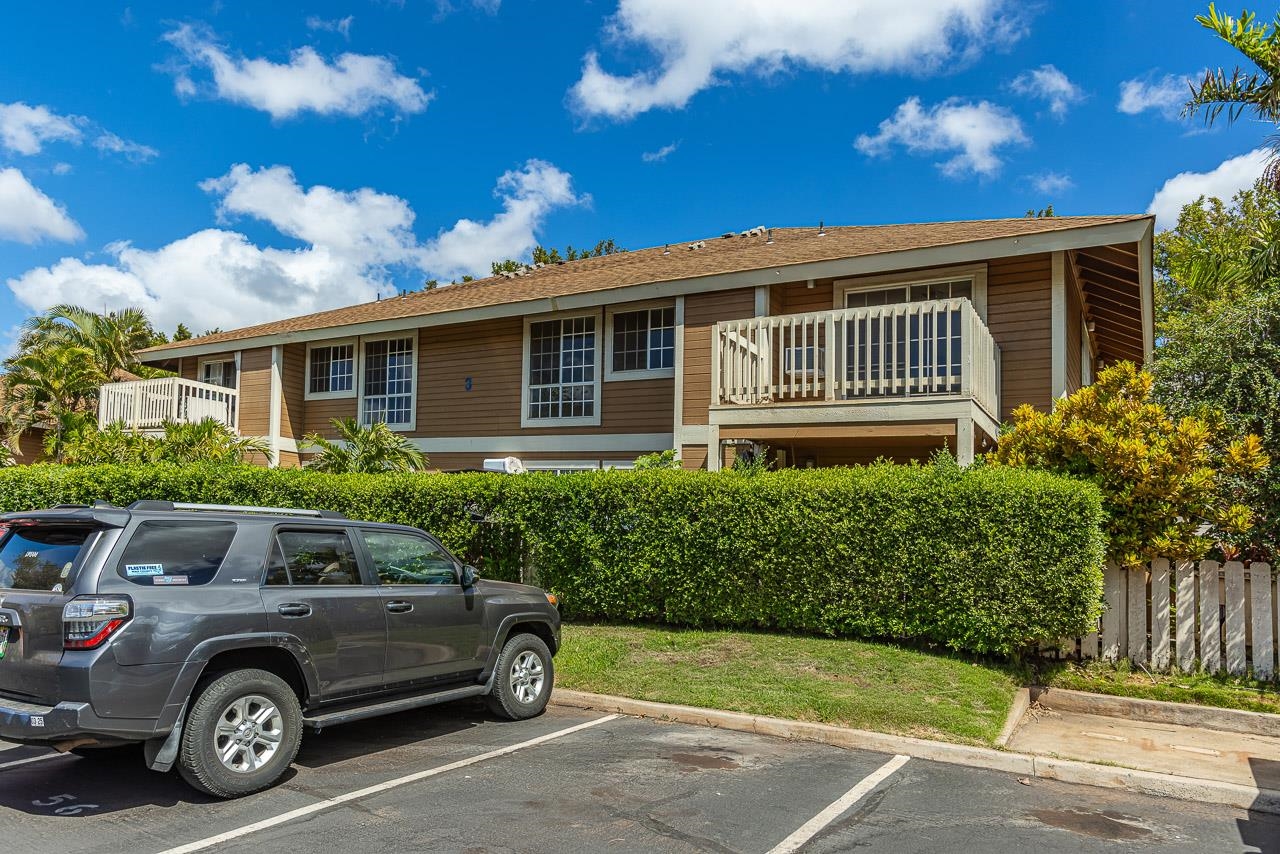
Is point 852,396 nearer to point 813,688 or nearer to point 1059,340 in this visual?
point 1059,340

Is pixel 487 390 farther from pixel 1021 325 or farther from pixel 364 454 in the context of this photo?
pixel 1021 325

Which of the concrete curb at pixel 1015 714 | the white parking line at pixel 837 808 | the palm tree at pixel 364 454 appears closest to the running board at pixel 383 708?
the white parking line at pixel 837 808

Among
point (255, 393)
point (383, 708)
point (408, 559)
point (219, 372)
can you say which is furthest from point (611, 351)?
point (219, 372)

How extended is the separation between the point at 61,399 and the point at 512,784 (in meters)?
23.3

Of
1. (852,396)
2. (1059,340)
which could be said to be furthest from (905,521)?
A: (1059,340)

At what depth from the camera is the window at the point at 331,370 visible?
1936 centimetres

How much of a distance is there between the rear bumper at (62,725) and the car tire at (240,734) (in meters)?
0.29

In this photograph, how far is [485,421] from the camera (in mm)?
17219

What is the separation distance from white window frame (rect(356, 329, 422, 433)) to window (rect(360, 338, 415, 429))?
0.07ft

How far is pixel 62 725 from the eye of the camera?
4781 mm

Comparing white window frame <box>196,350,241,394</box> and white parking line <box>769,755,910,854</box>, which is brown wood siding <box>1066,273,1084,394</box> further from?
white window frame <box>196,350,241,394</box>

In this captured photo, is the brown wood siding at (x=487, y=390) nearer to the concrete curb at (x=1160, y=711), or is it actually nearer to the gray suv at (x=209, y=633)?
the concrete curb at (x=1160, y=711)

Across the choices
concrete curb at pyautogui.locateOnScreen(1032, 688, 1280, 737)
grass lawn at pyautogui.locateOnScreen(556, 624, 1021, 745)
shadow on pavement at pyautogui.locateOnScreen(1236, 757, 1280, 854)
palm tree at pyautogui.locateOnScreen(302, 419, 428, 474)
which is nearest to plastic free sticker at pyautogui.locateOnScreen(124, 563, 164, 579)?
grass lawn at pyautogui.locateOnScreen(556, 624, 1021, 745)

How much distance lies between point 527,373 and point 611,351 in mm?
1865
